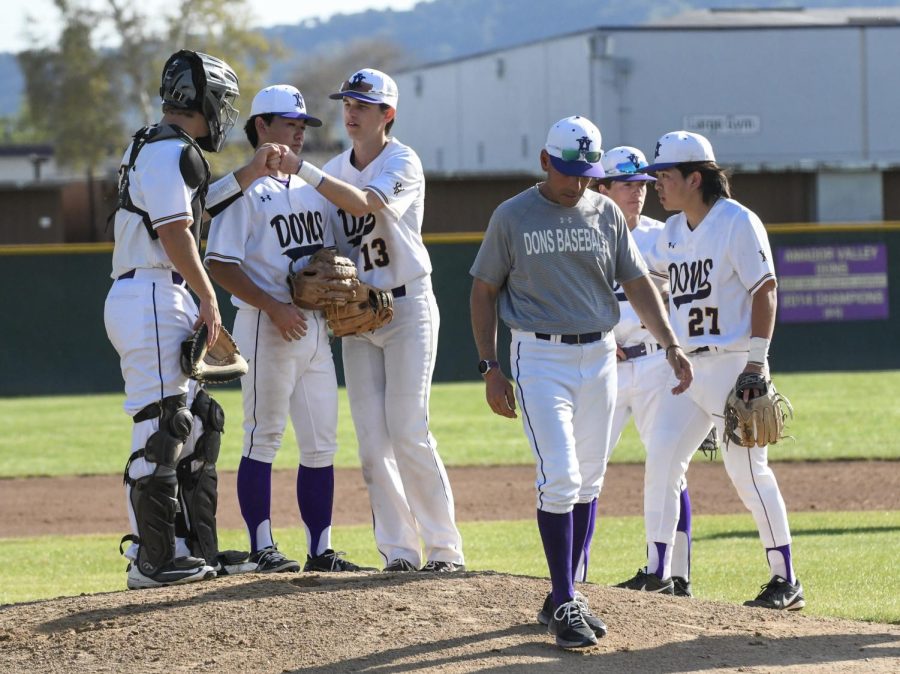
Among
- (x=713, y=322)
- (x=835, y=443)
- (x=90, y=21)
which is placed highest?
(x=90, y=21)

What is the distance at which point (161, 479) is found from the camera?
5.09 metres

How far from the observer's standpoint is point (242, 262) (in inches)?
223

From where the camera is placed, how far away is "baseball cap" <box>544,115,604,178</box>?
5.00 meters

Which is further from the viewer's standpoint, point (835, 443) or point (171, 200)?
point (835, 443)

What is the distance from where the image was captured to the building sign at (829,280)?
18328 millimetres

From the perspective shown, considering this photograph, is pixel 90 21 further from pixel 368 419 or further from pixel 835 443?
pixel 368 419

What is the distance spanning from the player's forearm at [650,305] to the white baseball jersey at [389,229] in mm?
946

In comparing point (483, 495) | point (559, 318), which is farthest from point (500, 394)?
point (483, 495)

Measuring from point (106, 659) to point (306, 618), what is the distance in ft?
2.27

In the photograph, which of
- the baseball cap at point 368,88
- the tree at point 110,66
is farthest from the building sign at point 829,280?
the tree at point 110,66

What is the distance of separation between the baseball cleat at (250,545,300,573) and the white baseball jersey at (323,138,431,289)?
47.9 inches

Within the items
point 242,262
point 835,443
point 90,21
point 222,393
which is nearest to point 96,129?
point 90,21

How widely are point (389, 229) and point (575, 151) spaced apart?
41.1 inches

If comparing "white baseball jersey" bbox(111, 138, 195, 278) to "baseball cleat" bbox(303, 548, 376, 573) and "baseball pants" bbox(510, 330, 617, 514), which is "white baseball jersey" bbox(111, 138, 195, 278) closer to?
"baseball pants" bbox(510, 330, 617, 514)
